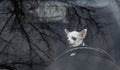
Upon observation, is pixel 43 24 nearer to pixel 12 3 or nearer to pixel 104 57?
pixel 12 3

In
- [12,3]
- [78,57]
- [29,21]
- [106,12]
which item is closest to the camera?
[78,57]

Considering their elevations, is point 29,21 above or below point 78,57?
below

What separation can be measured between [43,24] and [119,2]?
1.28 metres

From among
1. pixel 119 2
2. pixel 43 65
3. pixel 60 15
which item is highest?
pixel 119 2

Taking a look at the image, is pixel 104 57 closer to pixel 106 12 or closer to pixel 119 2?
pixel 119 2

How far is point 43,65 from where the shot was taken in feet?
20.4

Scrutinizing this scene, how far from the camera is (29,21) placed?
5383 millimetres

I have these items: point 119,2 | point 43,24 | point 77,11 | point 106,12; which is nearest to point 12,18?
point 43,24

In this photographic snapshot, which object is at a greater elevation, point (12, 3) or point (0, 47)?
point (12, 3)

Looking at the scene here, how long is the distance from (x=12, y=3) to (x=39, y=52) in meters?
1.29

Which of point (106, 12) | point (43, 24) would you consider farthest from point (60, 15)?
point (106, 12)

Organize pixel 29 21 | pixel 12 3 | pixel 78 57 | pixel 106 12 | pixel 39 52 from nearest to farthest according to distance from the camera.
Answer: pixel 78 57 < pixel 12 3 < pixel 29 21 < pixel 39 52 < pixel 106 12

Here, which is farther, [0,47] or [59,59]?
[0,47]

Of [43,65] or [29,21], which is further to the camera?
[43,65]
